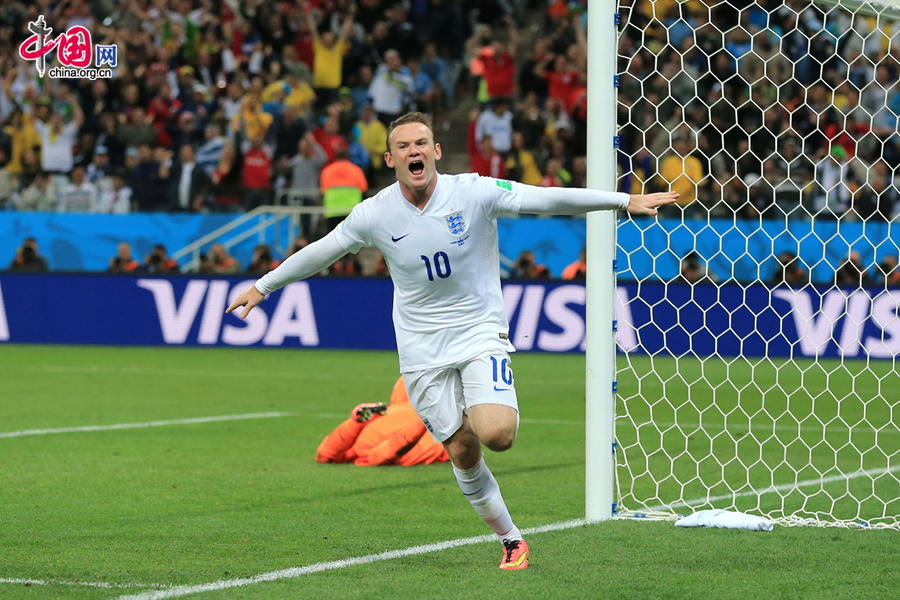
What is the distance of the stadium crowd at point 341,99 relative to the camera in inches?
723

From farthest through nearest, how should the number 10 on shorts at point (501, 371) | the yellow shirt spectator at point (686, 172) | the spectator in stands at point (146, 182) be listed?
the spectator in stands at point (146, 182) < the yellow shirt spectator at point (686, 172) < the number 10 on shorts at point (501, 371)

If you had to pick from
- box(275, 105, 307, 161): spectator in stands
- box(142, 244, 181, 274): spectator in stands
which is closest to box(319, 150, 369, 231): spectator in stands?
box(142, 244, 181, 274): spectator in stands

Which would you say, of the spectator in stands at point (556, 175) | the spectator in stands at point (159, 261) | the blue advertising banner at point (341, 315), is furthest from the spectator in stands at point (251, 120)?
the spectator in stands at point (556, 175)

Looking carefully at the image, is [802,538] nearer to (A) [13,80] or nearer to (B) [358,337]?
(B) [358,337]

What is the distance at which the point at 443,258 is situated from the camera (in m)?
5.86

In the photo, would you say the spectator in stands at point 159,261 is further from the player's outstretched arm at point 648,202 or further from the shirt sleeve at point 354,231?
the player's outstretched arm at point 648,202

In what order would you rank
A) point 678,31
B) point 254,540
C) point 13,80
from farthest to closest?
point 13,80
point 678,31
point 254,540

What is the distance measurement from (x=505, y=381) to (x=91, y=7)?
70.0 ft

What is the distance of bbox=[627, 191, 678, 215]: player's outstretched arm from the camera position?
562cm

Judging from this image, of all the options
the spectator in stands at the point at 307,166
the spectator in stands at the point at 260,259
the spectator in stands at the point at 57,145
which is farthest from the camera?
the spectator in stands at the point at 57,145

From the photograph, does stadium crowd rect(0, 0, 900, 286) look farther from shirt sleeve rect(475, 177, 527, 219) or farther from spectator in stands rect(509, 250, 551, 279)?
shirt sleeve rect(475, 177, 527, 219)

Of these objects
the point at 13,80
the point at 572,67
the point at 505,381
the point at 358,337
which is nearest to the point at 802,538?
the point at 505,381

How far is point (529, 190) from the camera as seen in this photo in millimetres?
5910

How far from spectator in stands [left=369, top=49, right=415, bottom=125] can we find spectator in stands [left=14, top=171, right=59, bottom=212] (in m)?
5.26
